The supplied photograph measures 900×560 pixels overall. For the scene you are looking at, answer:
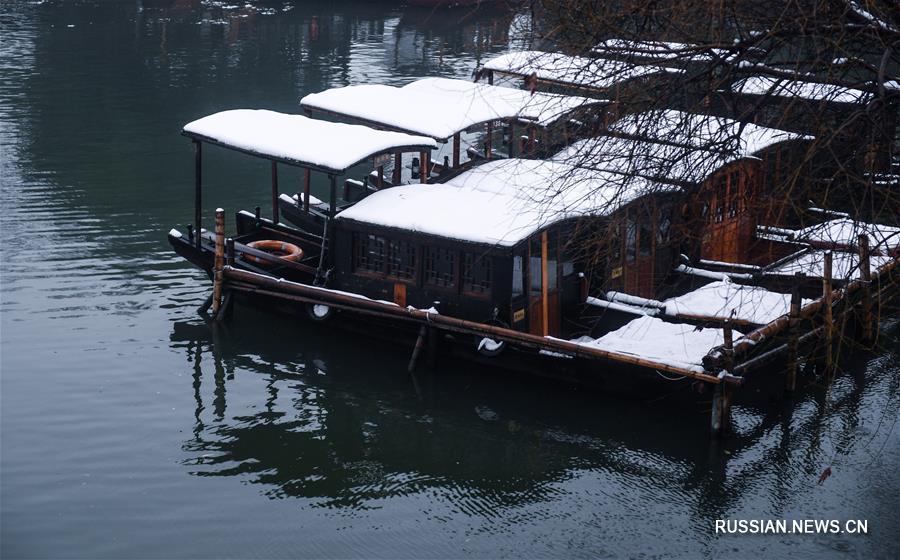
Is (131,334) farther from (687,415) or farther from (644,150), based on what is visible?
(644,150)

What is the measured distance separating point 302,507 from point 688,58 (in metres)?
7.23

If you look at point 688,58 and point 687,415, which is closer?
point 688,58

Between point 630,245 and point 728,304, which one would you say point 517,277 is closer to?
point 630,245

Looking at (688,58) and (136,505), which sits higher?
(688,58)

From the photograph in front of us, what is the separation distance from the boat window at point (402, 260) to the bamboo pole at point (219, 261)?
2.92 metres

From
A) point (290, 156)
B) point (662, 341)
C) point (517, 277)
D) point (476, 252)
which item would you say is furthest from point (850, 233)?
point (290, 156)

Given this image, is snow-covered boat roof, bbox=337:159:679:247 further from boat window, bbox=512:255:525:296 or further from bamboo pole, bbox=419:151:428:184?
bamboo pole, bbox=419:151:428:184

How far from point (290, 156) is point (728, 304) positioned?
24.2 ft

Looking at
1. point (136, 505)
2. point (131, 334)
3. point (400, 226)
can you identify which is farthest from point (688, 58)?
point (131, 334)

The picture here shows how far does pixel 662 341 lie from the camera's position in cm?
1598

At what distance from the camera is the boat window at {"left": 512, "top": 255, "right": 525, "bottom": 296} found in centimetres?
1656

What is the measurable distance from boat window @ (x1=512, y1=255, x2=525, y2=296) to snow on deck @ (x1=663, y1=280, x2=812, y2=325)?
223cm

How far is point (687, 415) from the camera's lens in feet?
52.7

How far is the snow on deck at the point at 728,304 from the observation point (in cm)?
1672
